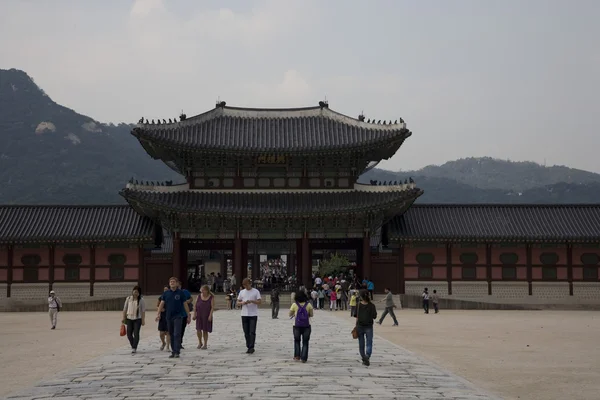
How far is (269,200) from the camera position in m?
46.5

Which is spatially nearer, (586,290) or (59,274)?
(59,274)

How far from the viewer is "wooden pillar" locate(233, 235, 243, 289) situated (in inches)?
1740

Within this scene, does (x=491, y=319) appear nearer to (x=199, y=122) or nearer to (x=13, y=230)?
(x=199, y=122)

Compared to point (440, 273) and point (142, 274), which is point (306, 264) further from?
point (142, 274)

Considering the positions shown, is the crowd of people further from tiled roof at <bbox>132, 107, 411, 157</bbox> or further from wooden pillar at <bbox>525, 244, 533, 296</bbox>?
wooden pillar at <bbox>525, 244, 533, 296</bbox>

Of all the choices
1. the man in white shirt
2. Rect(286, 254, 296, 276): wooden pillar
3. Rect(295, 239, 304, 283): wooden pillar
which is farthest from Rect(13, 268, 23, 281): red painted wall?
the man in white shirt

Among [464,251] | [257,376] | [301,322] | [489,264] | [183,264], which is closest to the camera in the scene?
[257,376]

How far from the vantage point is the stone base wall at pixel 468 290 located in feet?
152

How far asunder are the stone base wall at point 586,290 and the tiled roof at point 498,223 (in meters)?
2.88

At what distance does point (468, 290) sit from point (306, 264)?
10.2 m

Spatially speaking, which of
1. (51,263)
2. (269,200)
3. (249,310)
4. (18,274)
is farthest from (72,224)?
(249,310)

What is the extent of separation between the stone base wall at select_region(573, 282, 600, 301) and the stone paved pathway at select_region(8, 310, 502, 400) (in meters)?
29.2

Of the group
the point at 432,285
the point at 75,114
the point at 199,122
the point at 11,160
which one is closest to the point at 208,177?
the point at 199,122

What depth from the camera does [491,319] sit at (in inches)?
1384
